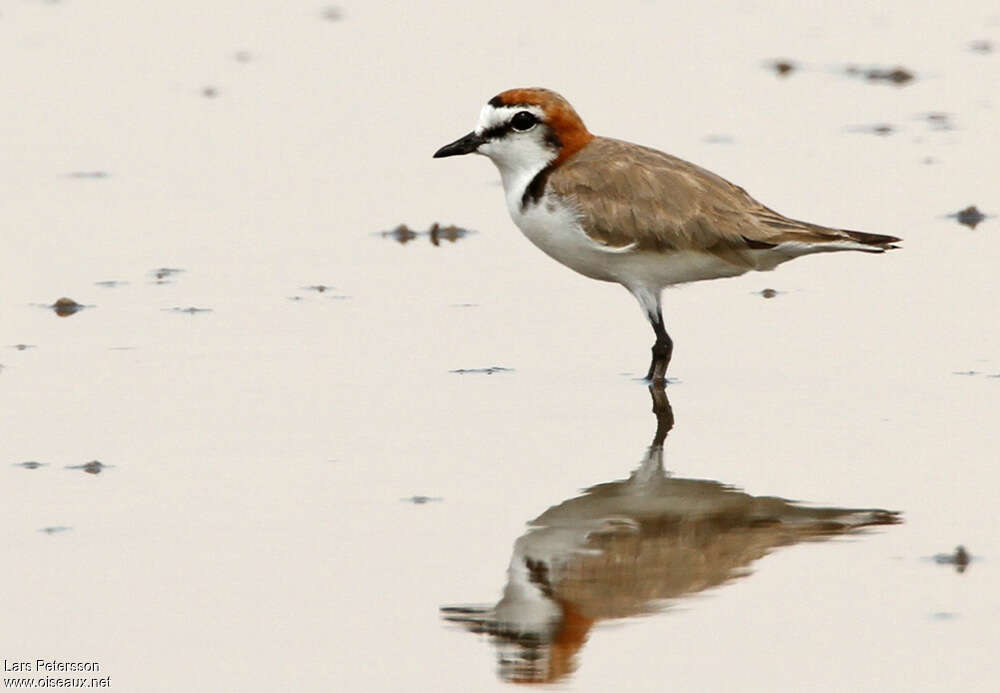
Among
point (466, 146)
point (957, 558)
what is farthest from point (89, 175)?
point (957, 558)

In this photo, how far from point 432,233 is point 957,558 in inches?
236

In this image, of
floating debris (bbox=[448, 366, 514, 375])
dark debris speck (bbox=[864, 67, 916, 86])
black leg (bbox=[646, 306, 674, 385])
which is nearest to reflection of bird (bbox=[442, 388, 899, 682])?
black leg (bbox=[646, 306, 674, 385])

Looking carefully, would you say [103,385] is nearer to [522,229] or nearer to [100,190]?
[522,229]

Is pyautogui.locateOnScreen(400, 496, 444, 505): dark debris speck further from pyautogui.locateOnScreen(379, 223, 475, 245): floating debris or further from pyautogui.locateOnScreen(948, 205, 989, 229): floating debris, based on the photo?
pyautogui.locateOnScreen(948, 205, 989, 229): floating debris

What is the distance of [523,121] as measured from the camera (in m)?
10.5

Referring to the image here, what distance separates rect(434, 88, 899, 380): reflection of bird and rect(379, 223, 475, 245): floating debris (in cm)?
220

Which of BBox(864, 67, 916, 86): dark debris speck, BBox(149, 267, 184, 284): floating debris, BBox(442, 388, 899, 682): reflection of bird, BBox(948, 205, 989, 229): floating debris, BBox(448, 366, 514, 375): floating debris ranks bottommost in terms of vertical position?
BBox(442, 388, 899, 682): reflection of bird

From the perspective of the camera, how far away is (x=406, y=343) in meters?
10.6

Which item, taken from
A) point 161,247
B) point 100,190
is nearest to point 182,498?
point 161,247

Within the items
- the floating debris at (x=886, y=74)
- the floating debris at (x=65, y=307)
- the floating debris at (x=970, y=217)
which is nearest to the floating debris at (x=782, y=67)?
the floating debris at (x=886, y=74)

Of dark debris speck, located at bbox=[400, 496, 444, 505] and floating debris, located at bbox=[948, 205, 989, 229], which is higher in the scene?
floating debris, located at bbox=[948, 205, 989, 229]

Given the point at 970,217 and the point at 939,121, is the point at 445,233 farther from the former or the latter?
the point at 939,121

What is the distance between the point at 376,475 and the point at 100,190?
19.3ft

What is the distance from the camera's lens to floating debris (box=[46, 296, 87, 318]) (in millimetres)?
11137
